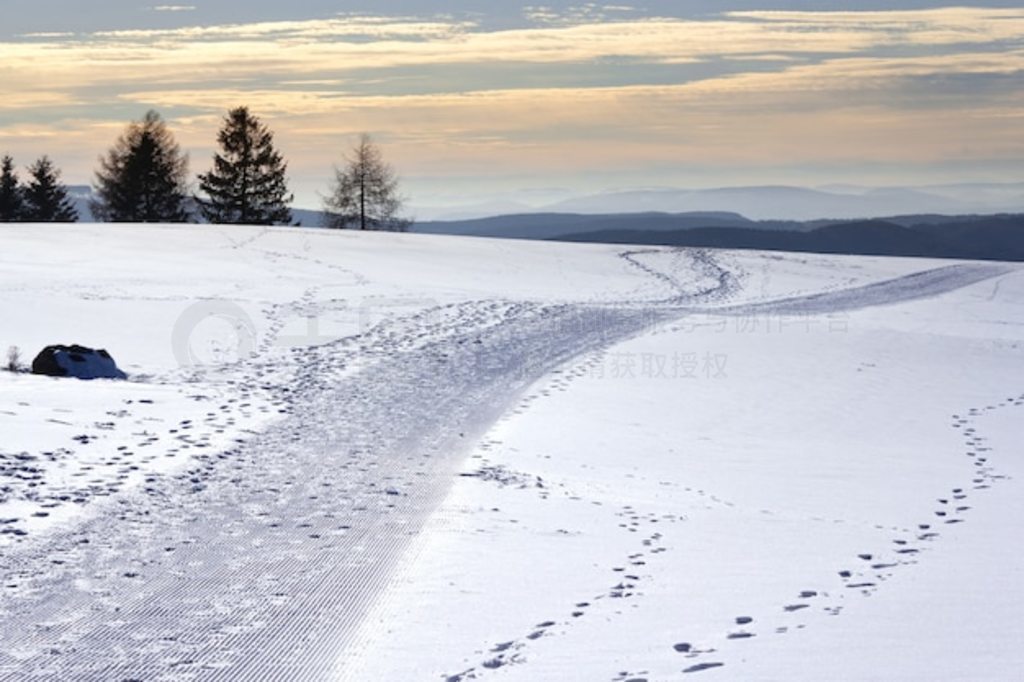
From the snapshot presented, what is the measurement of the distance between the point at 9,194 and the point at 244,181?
1511cm

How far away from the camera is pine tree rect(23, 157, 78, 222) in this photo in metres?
71.9

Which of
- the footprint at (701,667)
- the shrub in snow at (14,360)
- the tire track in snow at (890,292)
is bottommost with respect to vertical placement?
the footprint at (701,667)

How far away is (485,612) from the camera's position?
7.04 metres

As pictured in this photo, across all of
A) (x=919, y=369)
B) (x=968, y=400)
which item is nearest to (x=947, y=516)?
(x=968, y=400)

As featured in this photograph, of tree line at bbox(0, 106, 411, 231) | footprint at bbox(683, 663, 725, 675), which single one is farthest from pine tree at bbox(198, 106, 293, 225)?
footprint at bbox(683, 663, 725, 675)

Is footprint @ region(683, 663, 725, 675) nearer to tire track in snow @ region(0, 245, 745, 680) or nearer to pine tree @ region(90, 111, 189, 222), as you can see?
tire track in snow @ region(0, 245, 745, 680)

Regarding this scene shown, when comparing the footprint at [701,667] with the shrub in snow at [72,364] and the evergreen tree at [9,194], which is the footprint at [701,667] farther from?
the evergreen tree at [9,194]

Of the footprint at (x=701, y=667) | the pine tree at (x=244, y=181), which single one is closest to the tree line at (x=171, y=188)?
the pine tree at (x=244, y=181)

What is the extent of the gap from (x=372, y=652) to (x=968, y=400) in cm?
1411

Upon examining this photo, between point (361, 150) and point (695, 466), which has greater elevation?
point (361, 150)

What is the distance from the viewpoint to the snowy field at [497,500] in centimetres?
638

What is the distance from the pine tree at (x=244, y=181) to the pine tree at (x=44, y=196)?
34.6 ft

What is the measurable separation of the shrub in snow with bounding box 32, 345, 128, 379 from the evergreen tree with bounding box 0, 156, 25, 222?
59.8m

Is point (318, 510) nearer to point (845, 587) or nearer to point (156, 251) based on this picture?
point (845, 587)
